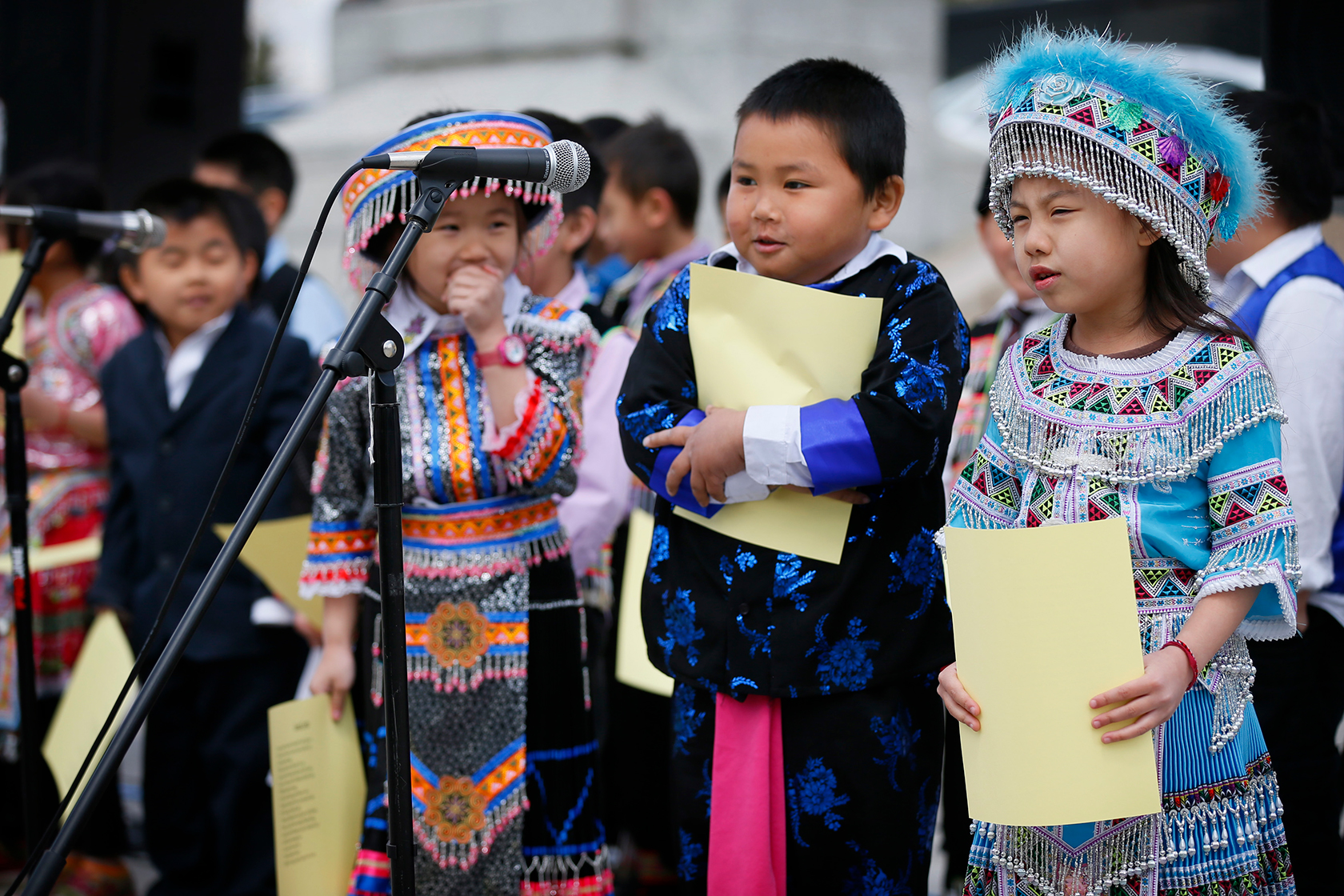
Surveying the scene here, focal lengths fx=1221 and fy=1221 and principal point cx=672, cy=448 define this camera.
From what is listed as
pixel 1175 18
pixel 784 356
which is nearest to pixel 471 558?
pixel 784 356

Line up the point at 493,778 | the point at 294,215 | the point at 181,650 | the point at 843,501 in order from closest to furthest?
the point at 181,650 < the point at 843,501 < the point at 493,778 < the point at 294,215

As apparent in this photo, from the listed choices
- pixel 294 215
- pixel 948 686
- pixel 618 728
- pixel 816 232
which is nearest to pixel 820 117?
pixel 816 232

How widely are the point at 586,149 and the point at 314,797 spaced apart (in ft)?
5.16

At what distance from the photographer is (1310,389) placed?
2.18 meters

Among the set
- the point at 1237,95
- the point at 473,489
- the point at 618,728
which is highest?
the point at 1237,95

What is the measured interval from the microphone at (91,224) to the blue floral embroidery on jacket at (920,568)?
167 cm

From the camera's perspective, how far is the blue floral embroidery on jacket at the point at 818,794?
1.82 m

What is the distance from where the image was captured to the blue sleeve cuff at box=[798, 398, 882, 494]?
1.72 metres

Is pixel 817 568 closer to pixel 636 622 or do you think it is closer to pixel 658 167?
pixel 636 622

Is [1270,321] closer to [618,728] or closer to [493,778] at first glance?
[493,778]

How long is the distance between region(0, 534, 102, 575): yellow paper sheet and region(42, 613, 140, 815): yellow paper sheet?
0.63 metres

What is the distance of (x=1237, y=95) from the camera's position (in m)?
2.41

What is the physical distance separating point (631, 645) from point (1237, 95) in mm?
1619

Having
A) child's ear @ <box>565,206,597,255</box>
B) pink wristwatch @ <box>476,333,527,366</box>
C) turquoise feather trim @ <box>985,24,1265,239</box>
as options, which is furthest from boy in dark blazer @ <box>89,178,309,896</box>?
turquoise feather trim @ <box>985,24,1265,239</box>
